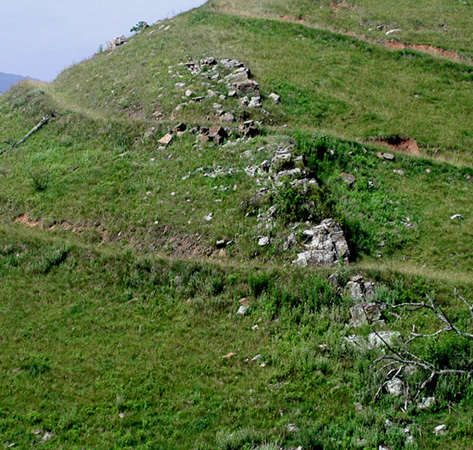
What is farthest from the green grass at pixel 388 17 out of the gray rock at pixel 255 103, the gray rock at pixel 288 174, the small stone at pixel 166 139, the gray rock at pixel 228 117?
the gray rock at pixel 288 174

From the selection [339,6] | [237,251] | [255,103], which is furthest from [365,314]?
[339,6]

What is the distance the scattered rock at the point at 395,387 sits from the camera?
10.3 m

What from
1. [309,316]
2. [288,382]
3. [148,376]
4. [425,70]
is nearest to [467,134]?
[425,70]

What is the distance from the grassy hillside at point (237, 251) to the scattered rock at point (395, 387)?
0.09 metres

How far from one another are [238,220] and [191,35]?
2311 cm

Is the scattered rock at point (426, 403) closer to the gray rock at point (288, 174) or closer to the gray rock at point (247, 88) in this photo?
the gray rock at point (288, 174)

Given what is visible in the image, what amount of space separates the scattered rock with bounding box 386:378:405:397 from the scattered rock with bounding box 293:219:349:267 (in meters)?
5.28

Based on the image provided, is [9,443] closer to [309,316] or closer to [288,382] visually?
[288,382]

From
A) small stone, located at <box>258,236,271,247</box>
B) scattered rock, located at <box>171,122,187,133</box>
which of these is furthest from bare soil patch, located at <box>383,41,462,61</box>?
small stone, located at <box>258,236,271,247</box>

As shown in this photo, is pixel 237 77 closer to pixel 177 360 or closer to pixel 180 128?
pixel 180 128

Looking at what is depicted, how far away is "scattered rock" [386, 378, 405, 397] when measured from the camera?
1027 centimetres

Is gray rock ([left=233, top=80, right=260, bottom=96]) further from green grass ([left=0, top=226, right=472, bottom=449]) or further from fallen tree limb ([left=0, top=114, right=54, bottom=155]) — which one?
green grass ([left=0, top=226, right=472, bottom=449])

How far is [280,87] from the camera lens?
2791cm

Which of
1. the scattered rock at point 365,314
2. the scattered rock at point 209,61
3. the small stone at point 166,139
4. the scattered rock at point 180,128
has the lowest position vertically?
the scattered rock at point 365,314
